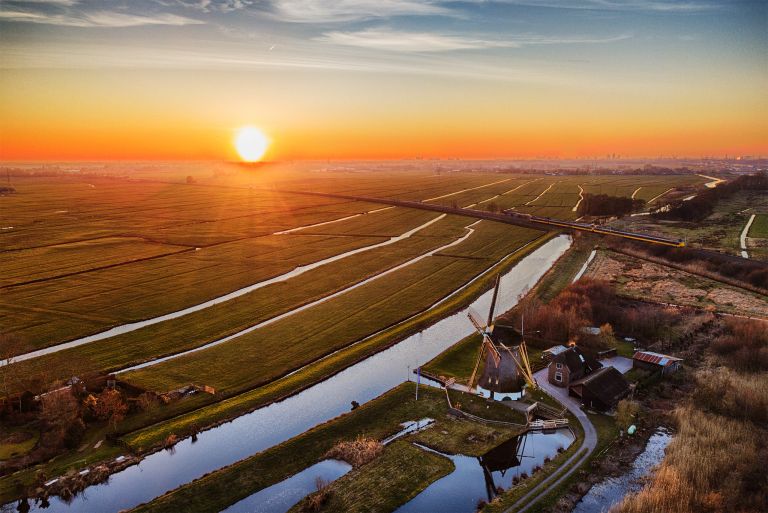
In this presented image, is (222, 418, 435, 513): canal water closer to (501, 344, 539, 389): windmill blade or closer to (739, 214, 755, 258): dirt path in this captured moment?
(501, 344, 539, 389): windmill blade

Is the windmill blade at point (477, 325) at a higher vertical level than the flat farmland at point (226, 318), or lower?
higher

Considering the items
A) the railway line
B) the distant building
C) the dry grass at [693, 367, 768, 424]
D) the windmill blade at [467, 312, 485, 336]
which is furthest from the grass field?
the railway line

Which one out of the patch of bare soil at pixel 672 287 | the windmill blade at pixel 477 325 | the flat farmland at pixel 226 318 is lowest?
the flat farmland at pixel 226 318

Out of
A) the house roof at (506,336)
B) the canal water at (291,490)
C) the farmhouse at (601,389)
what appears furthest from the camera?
the house roof at (506,336)

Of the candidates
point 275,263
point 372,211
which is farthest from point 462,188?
point 275,263

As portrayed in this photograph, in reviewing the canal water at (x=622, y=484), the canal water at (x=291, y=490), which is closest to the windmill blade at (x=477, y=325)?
the canal water at (x=622, y=484)

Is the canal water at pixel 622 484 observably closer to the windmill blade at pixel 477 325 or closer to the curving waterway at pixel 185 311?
the windmill blade at pixel 477 325
